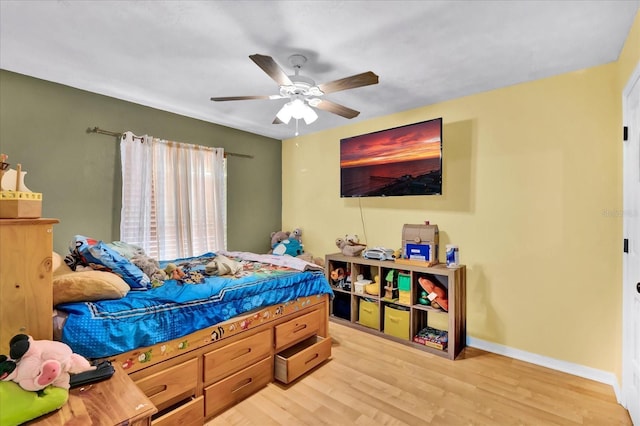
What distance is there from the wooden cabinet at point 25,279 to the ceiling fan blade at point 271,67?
125 cm

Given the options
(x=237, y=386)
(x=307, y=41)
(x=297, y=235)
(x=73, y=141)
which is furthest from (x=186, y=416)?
(x=297, y=235)

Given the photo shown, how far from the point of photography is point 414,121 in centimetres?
341

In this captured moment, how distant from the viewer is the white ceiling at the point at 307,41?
1720 millimetres

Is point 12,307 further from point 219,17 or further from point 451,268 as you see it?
point 451,268

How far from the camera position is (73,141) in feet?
9.26

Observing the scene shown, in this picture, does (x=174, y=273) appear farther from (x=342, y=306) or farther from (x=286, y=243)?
(x=286, y=243)

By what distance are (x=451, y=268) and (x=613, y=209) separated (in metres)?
1.25

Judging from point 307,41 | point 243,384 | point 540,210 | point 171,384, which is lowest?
point 243,384

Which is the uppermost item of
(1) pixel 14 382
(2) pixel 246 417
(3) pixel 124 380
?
(1) pixel 14 382

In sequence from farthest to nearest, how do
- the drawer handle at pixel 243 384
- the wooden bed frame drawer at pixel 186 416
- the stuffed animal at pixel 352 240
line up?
the stuffed animal at pixel 352 240 < the drawer handle at pixel 243 384 < the wooden bed frame drawer at pixel 186 416

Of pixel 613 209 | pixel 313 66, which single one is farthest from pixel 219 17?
pixel 613 209

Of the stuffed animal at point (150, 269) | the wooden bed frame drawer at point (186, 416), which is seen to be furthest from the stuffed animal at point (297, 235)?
the wooden bed frame drawer at point (186, 416)

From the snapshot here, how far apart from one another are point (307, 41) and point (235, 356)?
2171 millimetres

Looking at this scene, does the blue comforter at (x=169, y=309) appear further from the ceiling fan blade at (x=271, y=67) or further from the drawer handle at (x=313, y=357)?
the ceiling fan blade at (x=271, y=67)
